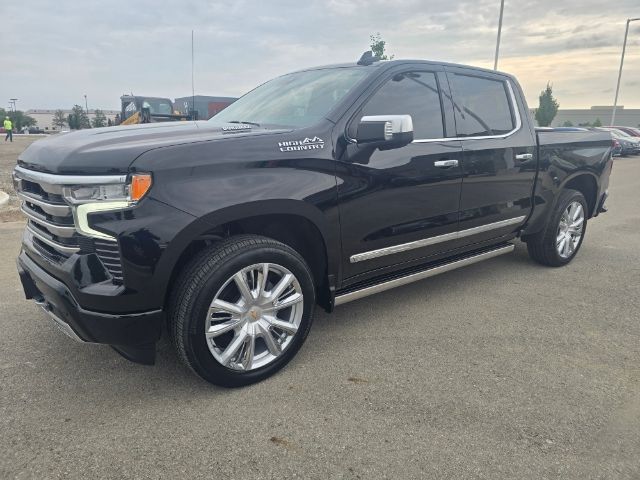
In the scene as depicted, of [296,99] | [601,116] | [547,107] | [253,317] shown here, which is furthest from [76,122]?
[601,116]

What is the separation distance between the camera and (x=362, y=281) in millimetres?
3443

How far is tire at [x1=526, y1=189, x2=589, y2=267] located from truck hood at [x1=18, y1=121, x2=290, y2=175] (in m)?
3.18

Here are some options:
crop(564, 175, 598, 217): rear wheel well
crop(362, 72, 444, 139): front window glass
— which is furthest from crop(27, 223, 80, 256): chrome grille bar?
crop(564, 175, 598, 217): rear wheel well

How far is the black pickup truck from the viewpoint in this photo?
237 cm

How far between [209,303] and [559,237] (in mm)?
3949

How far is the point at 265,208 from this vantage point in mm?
2709

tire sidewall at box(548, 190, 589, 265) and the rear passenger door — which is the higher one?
the rear passenger door

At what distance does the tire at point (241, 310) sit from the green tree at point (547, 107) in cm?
5347

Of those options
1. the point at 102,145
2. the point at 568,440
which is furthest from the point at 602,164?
the point at 102,145

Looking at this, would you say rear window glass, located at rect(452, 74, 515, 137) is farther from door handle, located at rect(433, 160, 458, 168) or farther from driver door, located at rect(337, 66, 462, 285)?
door handle, located at rect(433, 160, 458, 168)

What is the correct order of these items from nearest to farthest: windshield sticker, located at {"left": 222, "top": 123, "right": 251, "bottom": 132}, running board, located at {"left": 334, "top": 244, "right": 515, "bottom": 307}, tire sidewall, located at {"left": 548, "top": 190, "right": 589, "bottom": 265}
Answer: windshield sticker, located at {"left": 222, "top": 123, "right": 251, "bottom": 132} < running board, located at {"left": 334, "top": 244, "right": 515, "bottom": 307} < tire sidewall, located at {"left": 548, "top": 190, "right": 589, "bottom": 265}

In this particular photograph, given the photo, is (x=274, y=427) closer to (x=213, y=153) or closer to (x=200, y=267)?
(x=200, y=267)

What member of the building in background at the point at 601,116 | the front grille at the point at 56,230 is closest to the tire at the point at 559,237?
the front grille at the point at 56,230

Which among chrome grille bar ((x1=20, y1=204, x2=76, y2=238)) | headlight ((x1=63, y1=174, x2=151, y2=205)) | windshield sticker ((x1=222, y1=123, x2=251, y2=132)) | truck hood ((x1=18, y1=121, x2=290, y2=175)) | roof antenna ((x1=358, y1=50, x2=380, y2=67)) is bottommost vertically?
chrome grille bar ((x1=20, y1=204, x2=76, y2=238))
